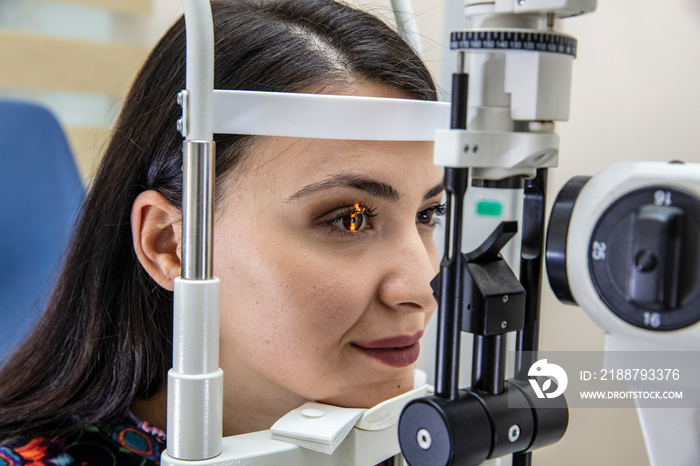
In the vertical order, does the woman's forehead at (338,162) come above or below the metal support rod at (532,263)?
above

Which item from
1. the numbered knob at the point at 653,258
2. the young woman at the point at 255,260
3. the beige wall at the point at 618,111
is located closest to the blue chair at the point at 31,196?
the beige wall at the point at 618,111

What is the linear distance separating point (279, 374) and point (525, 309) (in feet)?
1.32

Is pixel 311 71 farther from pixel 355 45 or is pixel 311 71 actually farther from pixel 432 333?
pixel 432 333

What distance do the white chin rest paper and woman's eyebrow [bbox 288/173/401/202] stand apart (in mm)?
75

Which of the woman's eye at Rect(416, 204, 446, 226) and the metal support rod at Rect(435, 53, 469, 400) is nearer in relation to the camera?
the metal support rod at Rect(435, 53, 469, 400)

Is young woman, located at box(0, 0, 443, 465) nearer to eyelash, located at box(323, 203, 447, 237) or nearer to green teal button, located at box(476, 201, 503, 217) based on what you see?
eyelash, located at box(323, 203, 447, 237)

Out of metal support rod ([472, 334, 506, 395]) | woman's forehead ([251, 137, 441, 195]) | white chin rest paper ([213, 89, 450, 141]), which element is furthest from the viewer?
woman's forehead ([251, 137, 441, 195])

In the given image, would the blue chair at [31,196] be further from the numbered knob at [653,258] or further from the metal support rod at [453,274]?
the numbered knob at [653,258]

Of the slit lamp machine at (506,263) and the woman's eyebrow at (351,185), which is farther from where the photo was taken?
the woman's eyebrow at (351,185)

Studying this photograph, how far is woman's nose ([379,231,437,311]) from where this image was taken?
0.88 m

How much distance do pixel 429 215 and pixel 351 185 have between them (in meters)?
0.19

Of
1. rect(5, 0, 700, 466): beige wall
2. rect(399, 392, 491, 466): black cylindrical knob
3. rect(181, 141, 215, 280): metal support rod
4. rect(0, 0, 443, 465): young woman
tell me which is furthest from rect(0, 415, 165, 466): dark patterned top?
rect(5, 0, 700, 466): beige wall

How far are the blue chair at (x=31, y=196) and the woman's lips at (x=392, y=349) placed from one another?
0.95 meters

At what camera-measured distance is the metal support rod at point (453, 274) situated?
1.69ft
